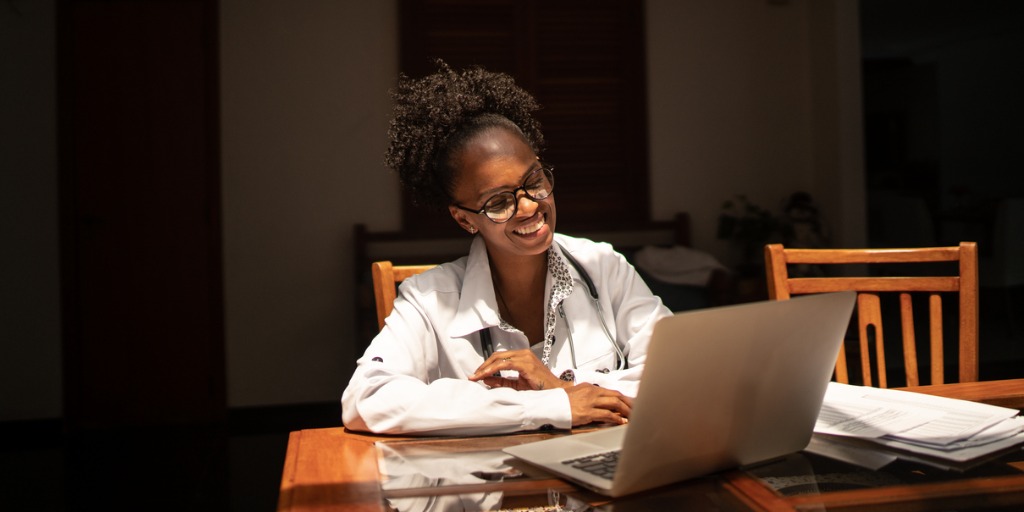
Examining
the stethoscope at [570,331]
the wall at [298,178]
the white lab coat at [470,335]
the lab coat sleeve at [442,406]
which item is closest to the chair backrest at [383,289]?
the white lab coat at [470,335]

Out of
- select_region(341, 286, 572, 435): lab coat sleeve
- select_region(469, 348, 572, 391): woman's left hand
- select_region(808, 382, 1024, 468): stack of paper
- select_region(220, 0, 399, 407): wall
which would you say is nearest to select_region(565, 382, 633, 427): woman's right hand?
select_region(341, 286, 572, 435): lab coat sleeve

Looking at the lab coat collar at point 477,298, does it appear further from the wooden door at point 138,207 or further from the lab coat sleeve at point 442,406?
the wooden door at point 138,207

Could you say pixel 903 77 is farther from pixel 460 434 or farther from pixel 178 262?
pixel 460 434

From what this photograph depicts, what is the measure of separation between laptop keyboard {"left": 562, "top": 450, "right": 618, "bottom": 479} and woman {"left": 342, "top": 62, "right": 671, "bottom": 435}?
404mm

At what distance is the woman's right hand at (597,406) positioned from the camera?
45.8 inches

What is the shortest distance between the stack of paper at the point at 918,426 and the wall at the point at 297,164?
3843 millimetres

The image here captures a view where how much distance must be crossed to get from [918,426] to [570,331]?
745mm

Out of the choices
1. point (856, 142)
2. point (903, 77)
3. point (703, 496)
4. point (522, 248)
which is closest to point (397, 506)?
point (703, 496)

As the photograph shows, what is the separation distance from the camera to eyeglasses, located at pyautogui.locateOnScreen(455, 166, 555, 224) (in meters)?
1.57

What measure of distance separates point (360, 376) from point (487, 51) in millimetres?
3790

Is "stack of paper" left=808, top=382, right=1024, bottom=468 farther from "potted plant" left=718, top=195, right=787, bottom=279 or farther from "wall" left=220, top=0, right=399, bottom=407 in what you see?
"wall" left=220, top=0, right=399, bottom=407

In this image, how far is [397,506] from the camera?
833 mm

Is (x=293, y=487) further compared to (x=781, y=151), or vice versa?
(x=781, y=151)

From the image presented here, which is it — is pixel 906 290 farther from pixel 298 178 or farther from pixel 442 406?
pixel 298 178
